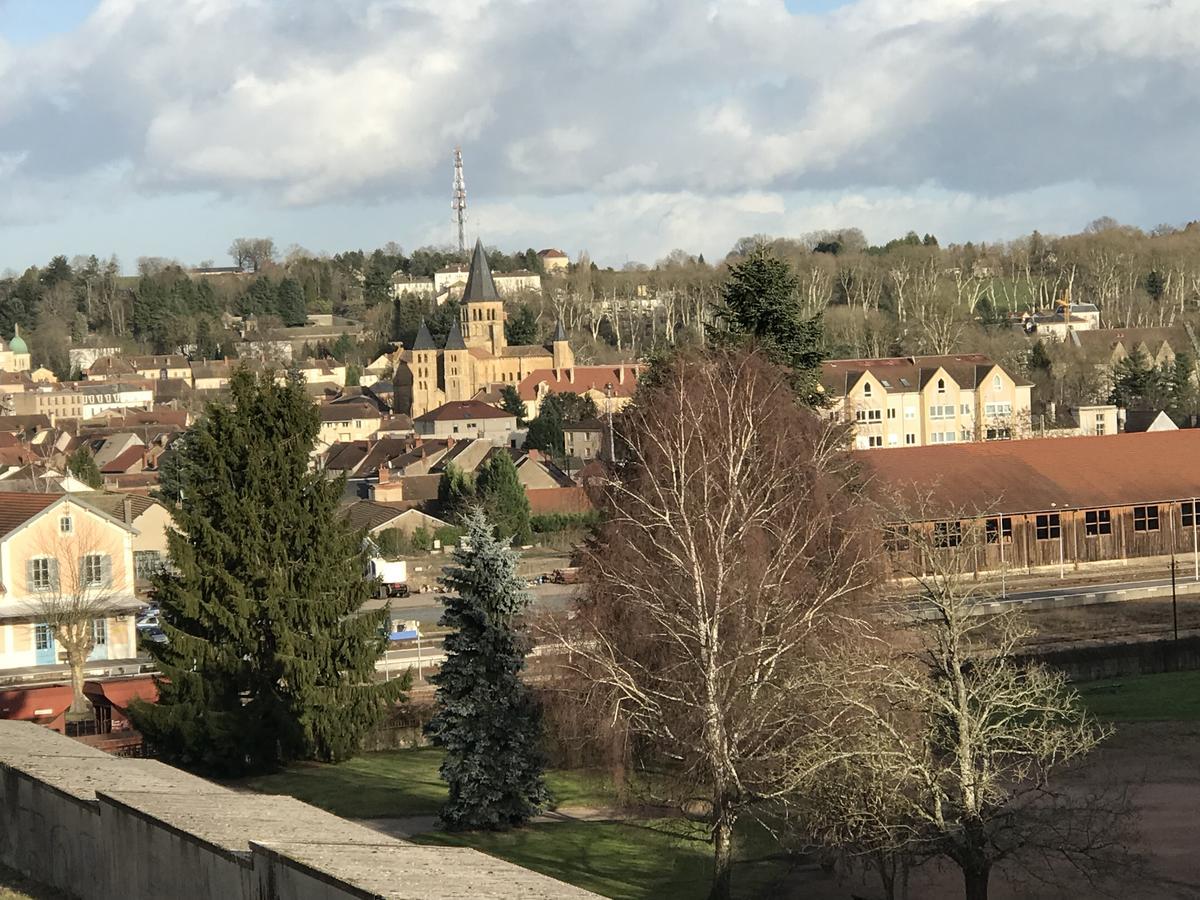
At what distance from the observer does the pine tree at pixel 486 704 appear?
24609 mm

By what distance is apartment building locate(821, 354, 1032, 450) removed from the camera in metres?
84.5

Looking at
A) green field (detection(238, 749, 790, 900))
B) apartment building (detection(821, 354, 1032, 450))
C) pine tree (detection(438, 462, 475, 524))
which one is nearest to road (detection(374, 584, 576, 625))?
pine tree (detection(438, 462, 475, 524))

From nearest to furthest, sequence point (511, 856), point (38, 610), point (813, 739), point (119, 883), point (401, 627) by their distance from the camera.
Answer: point (119, 883) < point (813, 739) < point (511, 856) < point (38, 610) < point (401, 627)

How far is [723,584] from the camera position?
20734mm

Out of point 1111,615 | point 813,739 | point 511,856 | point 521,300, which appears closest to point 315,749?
point 511,856

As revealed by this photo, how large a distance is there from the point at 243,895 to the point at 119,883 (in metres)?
2.51

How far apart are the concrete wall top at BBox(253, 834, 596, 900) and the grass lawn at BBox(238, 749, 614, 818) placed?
43.5ft

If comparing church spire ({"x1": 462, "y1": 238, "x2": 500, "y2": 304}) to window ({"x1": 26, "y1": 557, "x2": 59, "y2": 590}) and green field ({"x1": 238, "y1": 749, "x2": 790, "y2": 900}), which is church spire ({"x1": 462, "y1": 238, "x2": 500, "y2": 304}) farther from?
green field ({"x1": 238, "y1": 749, "x2": 790, "y2": 900})

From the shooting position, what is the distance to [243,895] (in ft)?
40.6

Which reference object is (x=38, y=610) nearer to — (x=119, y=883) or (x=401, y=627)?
(x=401, y=627)

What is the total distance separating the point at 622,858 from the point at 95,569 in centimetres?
2473

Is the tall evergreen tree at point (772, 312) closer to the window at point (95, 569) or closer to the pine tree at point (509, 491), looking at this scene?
the window at point (95, 569)

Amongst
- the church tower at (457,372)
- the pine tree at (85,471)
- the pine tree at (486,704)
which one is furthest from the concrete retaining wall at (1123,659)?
the church tower at (457,372)

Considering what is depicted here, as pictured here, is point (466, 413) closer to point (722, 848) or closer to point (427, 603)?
point (427, 603)
